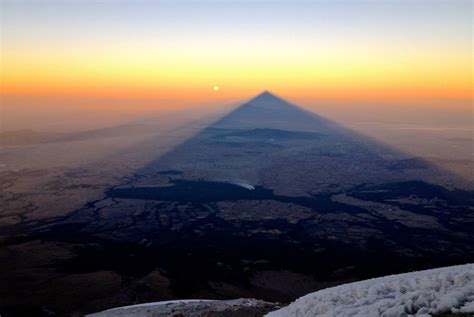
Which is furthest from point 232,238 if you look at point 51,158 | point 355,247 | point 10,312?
point 51,158

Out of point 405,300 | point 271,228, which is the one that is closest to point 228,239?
point 271,228

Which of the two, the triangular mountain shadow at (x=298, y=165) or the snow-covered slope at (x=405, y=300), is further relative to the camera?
the triangular mountain shadow at (x=298, y=165)

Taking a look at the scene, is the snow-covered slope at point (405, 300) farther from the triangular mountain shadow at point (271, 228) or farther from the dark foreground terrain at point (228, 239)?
the triangular mountain shadow at point (271, 228)

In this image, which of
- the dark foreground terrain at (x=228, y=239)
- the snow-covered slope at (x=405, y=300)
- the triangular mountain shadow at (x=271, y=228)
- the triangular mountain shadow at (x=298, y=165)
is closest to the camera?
the snow-covered slope at (x=405, y=300)

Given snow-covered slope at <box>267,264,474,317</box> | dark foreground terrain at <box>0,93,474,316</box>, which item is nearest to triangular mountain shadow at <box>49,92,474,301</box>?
dark foreground terrain at <box>0,93,474,316</box>

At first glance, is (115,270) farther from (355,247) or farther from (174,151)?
(174,151)

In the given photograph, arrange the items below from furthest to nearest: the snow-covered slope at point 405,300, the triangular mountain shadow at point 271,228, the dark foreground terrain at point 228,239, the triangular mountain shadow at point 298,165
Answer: the triangular mountain shadow at point 298,165 < the triangular mountain shadow at point 271,228 < the dark foreground terrain at point 228,239 < the snow-covered slope at point 405,300

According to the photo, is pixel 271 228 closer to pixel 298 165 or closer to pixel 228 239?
pixel 228 239

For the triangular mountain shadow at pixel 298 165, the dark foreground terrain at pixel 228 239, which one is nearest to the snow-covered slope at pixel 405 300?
the dark foreground terrain at pixel 228 239

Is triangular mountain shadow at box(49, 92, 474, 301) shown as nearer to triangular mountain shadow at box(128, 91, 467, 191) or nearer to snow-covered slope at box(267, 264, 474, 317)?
triangular mountain shadow at box(128, 91, 467, 191)
